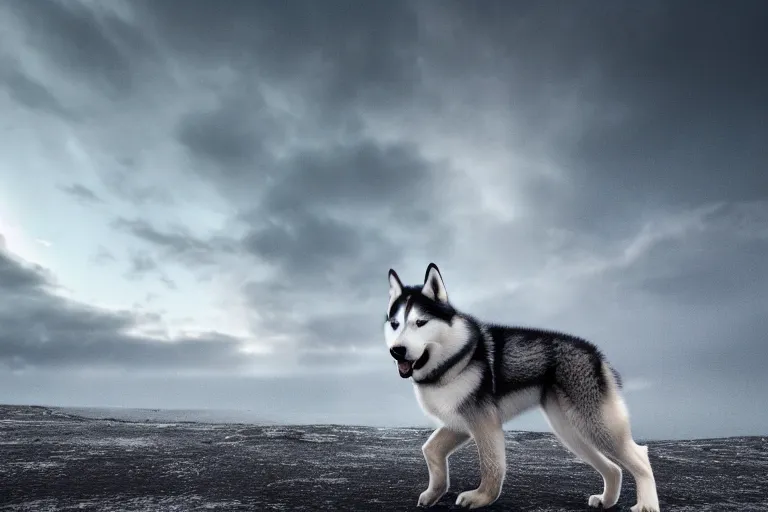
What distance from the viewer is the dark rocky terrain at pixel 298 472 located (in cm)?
474

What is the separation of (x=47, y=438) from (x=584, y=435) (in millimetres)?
8026

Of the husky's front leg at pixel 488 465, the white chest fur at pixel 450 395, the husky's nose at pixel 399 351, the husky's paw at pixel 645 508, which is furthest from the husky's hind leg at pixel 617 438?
the husky's nose at pixel 399 351

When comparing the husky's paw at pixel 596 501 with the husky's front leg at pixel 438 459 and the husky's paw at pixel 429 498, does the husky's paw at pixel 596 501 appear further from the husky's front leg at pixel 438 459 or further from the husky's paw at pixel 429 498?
the husky's paw at pixel 429 498

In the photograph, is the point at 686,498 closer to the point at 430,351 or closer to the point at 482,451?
the point at 482,451

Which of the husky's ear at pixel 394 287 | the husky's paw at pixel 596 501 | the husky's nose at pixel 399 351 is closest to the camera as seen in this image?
the husky's nose at pixel 399 351

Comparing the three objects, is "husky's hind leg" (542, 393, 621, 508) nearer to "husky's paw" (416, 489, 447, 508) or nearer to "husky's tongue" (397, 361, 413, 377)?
"husky's paw" (416, 489, 447, 508)

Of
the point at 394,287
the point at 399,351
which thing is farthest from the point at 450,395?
the point at 394,287

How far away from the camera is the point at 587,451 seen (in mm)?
5039

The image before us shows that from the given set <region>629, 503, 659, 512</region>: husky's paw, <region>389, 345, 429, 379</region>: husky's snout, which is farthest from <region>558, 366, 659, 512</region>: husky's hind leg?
<region>389, 345, 429, 379</region>: husky's snout

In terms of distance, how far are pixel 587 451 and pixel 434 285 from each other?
2.10m

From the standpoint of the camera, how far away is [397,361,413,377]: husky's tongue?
4664 millimetres

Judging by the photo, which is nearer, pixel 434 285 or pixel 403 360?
pixel 403 360

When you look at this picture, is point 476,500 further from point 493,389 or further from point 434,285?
point 434,285

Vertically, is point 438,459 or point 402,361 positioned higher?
point 402,361
